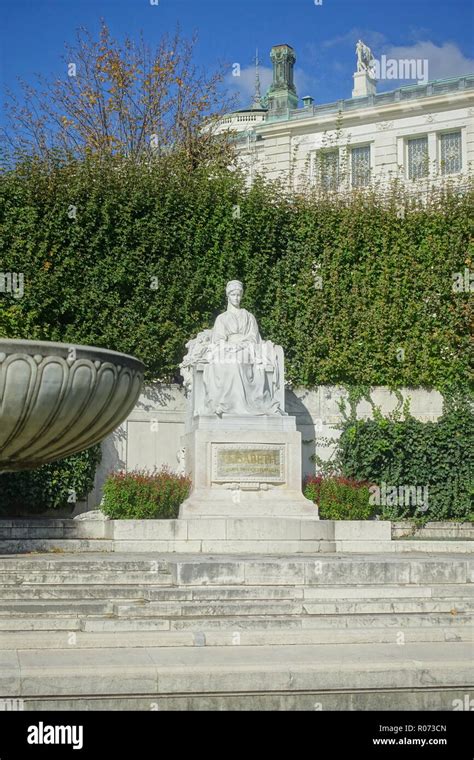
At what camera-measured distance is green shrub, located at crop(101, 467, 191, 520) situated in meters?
13.9

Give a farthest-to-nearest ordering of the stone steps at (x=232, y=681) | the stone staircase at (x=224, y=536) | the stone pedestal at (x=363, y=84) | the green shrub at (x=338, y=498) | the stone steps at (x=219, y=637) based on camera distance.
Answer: the stone pedestal at (x=363, y=84) → the green shrub at (x=338, y=498) → the stone staircase at (x=224, y=536) → the stone steps at (x=219, y=637) → the stone steps at (x=232, y=681)

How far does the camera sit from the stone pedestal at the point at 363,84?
35469mm

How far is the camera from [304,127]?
32.3 meters

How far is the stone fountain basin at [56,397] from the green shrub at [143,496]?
6.27 meters

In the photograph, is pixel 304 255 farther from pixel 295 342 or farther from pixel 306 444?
Result: pixel 306 444

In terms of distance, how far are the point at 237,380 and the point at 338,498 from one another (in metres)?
2.34

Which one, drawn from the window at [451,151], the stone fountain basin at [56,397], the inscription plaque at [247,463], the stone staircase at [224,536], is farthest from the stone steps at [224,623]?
the window at [451,151]

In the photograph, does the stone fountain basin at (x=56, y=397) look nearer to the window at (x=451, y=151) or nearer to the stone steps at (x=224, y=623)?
the stone steps at (x=224, y=623)

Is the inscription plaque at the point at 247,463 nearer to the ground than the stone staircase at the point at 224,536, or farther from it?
farther from it

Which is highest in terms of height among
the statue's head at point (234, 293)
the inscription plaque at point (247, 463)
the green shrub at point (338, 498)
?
the statue's head at point (234, 293)

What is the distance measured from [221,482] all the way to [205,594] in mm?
5774

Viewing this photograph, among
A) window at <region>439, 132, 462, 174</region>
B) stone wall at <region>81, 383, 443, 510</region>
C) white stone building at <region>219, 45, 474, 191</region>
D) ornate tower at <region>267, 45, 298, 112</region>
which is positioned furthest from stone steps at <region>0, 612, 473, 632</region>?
ornate tower at <region>267, 45, 298, 112</region>

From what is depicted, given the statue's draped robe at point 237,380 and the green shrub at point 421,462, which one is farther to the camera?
the green shrub at point 421,462

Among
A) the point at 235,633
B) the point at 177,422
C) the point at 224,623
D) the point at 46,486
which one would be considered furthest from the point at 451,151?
the point at 235,633
